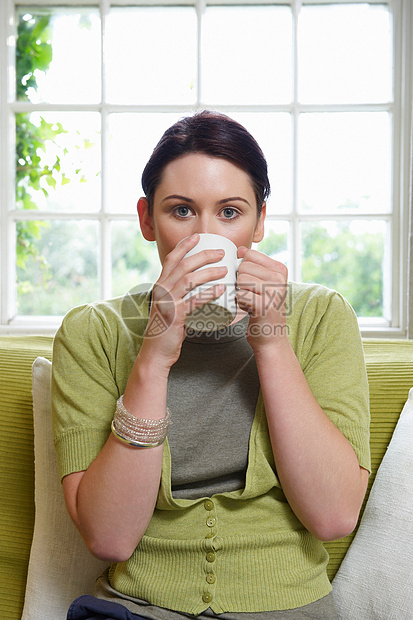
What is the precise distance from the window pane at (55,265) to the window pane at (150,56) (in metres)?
0.54

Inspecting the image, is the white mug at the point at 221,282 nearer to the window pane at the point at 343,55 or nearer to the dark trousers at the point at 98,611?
the dark trousers at the point at 98,611

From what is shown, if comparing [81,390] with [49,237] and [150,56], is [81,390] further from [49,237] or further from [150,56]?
[150,56]

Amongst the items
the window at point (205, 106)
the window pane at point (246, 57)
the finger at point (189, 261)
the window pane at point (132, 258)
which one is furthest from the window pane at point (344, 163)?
the finger at point (189, 261)

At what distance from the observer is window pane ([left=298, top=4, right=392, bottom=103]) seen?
2229 millimetres

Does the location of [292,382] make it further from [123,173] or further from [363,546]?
[123,173]

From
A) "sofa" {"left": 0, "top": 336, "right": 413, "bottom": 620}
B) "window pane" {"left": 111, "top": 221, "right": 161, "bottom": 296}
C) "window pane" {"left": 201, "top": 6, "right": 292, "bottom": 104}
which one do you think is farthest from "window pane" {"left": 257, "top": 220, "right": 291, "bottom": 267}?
"sofa" {"left": 0, "top": 336, "right": 413, "bottom": 620}

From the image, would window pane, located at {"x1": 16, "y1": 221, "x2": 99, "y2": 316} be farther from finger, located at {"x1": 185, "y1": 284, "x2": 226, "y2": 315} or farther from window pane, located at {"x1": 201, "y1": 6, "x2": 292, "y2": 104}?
finger, located at {"x1": 185, "y1": 284, "x2": 226, "y2": 315}

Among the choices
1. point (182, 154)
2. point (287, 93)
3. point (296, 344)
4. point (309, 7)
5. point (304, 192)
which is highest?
point (309, 7)

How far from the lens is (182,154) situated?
3.45ft

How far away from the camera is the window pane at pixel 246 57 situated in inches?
88.7

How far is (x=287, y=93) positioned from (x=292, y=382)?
5.25ft

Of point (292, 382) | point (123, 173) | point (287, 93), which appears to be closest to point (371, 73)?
point (287, 93)

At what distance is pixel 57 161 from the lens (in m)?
2.33

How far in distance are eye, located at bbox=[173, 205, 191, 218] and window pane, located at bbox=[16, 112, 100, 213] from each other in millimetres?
1337
